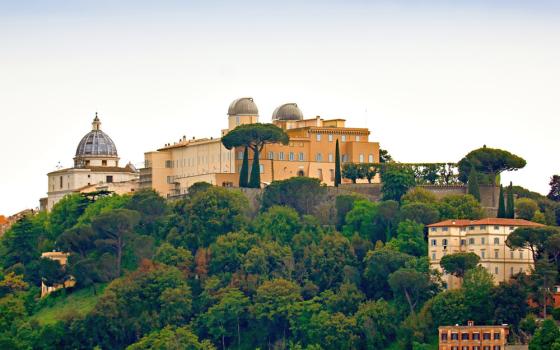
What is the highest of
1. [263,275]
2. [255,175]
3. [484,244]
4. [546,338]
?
[255,175]

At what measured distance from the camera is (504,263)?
95.9 m

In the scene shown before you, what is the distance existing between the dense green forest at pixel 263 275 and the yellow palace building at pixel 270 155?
374 cm

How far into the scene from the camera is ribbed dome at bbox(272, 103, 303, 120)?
11594 centimetres

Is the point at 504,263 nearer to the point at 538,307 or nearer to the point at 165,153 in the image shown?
the point at 538,307

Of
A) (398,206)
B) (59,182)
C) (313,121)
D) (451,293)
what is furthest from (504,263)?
(59,182)

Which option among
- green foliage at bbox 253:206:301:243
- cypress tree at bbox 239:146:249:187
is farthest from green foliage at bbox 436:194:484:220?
cypress tree at bbox 239:146:249:187

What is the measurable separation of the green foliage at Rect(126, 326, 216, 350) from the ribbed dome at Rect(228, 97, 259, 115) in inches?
786

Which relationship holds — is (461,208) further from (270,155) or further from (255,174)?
(270,155)

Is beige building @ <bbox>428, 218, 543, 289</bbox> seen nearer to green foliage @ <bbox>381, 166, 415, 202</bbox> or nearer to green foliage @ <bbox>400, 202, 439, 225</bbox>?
green foliage @ <bbox>400, 202, 439, 225</bbox>

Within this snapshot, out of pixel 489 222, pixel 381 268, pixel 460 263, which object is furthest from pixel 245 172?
pixel 460 263

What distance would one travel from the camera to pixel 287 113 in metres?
116

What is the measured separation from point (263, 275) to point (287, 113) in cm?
1717

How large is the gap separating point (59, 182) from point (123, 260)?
53.7 feet

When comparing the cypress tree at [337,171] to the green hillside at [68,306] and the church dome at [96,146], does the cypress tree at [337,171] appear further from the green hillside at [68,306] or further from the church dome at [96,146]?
the church dome at [96,146]
